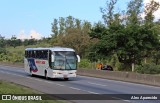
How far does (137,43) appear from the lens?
46.6 m

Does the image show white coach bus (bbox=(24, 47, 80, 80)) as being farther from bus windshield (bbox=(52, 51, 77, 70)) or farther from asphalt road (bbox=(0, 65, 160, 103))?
asphalt road (bbox=(0, 65, 160, 103))

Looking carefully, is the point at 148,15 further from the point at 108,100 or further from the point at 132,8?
the point at 108,100

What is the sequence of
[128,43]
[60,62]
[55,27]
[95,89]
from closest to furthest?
[95,89], [60,62], [128,43], [55,27]

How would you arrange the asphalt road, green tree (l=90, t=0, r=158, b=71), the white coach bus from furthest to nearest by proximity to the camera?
1. green tree (l=90, t=0, r=158, b=71)
2. the white coach bus
3. the asphalt road

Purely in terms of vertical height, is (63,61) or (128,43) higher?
(128,43)

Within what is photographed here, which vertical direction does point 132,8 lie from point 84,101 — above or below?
above

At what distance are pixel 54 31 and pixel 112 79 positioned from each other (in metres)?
77.0

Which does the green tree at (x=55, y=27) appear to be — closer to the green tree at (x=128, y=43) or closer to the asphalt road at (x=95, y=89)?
the green tree at (x=128, y=43)

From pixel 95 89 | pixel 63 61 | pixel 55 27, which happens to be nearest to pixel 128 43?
pixel 63 61

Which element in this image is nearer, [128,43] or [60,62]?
[60,62]

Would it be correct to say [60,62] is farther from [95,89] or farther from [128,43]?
[128,43]

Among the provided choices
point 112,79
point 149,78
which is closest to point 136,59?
point 112,79


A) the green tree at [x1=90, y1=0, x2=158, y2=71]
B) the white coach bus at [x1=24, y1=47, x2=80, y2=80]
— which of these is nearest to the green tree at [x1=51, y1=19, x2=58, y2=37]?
the green tree at [x1=90, y1=0, x2=158, y2=71]

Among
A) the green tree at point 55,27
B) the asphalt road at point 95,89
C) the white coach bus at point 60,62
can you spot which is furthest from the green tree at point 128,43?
the green tree at point 55,27
